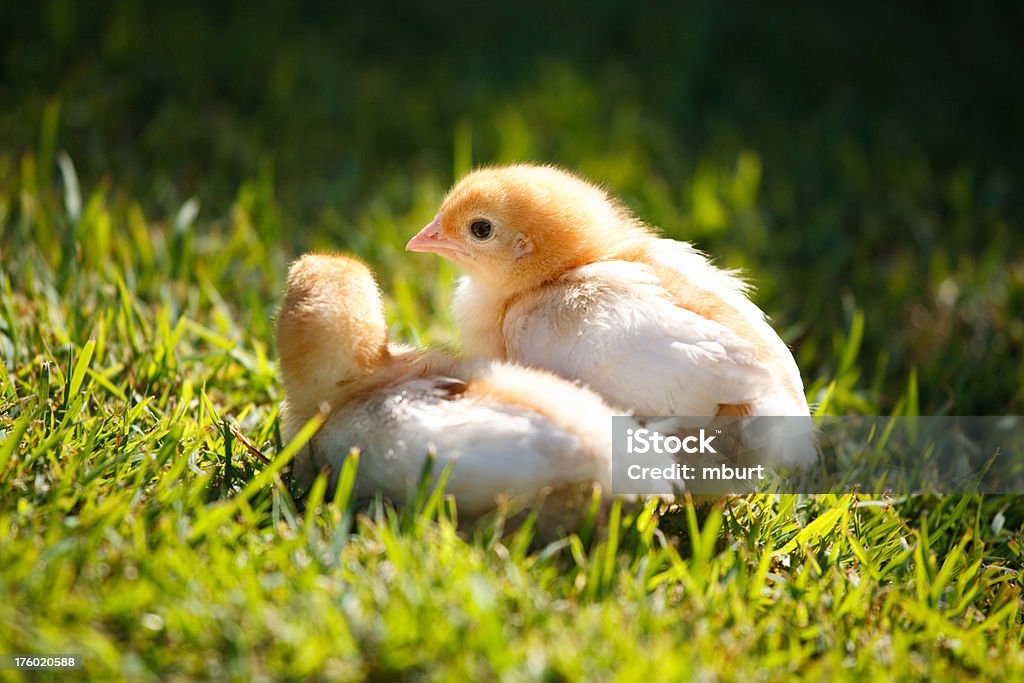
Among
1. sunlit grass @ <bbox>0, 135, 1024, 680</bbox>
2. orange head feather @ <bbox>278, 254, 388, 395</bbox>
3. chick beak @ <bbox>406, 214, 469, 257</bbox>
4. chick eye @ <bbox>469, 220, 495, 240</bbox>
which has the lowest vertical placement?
sunlit grass @ <bbox>0, 135, 1024, 680</bbox>

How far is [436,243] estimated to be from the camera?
9.28ft

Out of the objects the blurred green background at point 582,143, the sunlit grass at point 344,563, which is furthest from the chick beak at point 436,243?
the blurred green background at point 582,143

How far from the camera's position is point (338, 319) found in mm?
2367

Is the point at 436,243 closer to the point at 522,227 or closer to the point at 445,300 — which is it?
the point at 522,227

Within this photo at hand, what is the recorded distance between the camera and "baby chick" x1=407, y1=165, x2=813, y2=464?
90.7 inches

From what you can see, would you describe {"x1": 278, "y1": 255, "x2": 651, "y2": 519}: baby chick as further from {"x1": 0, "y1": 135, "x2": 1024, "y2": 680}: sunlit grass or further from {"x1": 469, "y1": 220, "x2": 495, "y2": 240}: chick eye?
{"x1": 469, "y1": 220, "x2": 495, "y2": 240}: chick eye

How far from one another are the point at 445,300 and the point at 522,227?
50.8 inches

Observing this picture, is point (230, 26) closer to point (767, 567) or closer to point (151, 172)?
point (151, 172)

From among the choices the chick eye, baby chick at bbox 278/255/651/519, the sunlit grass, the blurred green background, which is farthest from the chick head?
the blurred green background

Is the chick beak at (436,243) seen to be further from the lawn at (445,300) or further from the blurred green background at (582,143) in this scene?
the blurred green background at (582,143)

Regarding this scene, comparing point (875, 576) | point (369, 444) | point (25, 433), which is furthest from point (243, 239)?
point (875, 576)

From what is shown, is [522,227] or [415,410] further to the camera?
[522,227]

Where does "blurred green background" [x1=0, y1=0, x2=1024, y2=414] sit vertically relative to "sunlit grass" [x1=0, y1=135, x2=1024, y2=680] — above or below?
above

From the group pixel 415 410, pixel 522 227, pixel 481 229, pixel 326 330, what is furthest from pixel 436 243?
pixel 415 410
